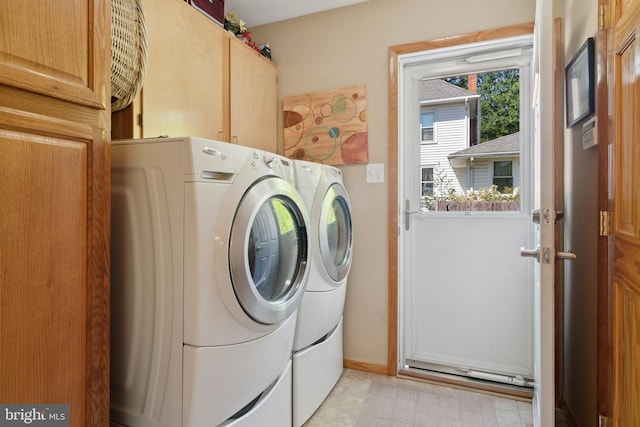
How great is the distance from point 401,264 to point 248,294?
1.35 metres

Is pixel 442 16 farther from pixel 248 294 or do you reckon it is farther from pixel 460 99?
pixel 248 294

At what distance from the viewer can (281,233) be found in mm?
1447

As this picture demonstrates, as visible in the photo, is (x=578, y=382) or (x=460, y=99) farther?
(x=460, y=99)

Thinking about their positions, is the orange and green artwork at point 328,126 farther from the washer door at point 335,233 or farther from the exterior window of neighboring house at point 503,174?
the exterior window of neighboring house at point 503,174

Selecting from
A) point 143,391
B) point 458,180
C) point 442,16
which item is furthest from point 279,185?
point 442,16

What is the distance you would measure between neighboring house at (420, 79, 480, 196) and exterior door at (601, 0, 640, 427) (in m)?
1.17

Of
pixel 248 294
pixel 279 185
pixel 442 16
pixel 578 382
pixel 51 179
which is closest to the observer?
pixel 51 179

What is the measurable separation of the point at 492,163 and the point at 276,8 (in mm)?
1725

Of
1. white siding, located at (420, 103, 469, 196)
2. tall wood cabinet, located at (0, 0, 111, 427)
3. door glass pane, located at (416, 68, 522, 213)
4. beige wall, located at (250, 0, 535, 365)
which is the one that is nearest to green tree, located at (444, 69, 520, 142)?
door glass pane, located at (416, 68, 522, 213)

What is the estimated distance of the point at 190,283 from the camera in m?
1.12

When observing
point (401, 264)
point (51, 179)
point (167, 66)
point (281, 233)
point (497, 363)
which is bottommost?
point (497, 363)

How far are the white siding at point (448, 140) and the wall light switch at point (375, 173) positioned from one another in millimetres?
315

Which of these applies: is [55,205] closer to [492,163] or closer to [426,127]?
[426,127]

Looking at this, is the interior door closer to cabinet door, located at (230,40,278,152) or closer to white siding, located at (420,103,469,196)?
white siding, located at (420,103,469,196)
